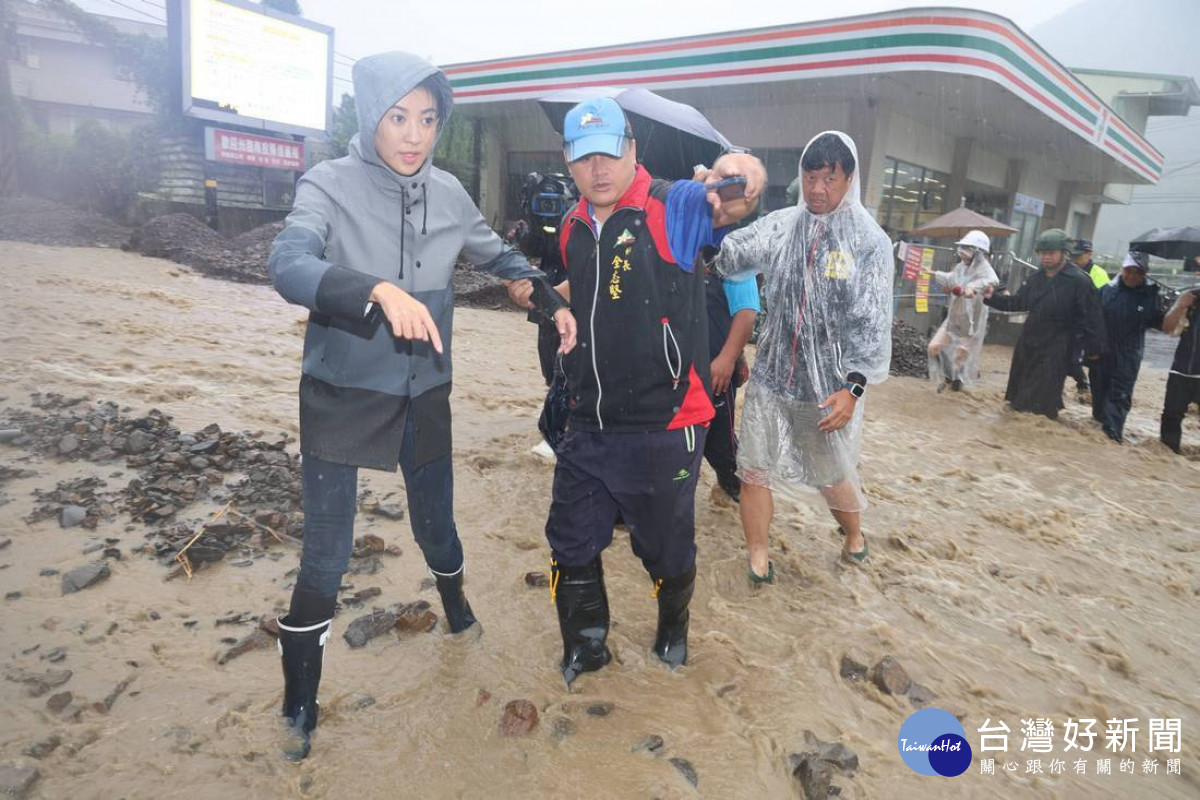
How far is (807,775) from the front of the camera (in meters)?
2.21

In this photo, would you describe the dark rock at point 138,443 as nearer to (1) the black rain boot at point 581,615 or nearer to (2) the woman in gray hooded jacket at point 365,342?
(2) the woman in gray hooded jacket at point 365,342

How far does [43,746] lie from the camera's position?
2.06 m

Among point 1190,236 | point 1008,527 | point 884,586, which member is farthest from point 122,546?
point 1190,236

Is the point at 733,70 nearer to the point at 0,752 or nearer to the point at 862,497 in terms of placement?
the point at 862,497

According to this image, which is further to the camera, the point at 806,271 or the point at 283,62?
the point at 283,62

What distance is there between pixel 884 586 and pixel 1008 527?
A: 1698 millimetres

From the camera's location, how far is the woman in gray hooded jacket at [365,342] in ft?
6.54

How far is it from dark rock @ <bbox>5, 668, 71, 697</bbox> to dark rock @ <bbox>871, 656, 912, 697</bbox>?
300 cm

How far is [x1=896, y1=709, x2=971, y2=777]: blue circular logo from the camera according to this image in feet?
7.77

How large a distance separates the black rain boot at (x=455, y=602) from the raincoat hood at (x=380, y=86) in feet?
4.76

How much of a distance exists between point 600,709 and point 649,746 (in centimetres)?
24

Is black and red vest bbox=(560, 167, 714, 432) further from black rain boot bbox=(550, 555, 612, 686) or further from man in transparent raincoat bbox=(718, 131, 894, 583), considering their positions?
man in transparent raincoat bbox=(718, 131, 894, 583)

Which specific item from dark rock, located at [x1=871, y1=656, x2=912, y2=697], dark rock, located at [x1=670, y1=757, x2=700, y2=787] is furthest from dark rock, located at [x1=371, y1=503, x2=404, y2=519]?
dark rock, located at [x1=871, y1=656, x2=912, y2=697]

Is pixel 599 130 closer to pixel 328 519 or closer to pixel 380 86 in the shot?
pixel 380 86
